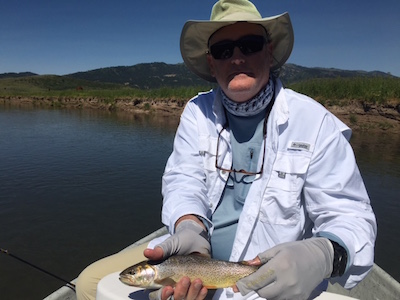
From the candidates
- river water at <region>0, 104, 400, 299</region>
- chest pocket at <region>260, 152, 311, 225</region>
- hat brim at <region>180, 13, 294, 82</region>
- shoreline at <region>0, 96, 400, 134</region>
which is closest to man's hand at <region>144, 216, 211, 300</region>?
chest pocket at <region>260, 152, 311, 225</region>

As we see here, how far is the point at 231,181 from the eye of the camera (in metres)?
2.43

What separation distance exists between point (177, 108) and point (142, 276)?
26.2 meters

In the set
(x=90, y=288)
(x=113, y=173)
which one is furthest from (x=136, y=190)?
(x=90, y=288)

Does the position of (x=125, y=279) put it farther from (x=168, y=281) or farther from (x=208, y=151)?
(x=208, y=151)

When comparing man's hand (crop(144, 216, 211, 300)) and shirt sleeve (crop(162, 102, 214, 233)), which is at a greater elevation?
shirt sleeve (crop(162, 102, 214, 233))

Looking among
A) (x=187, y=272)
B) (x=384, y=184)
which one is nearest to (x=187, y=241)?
(x=187, y=272)

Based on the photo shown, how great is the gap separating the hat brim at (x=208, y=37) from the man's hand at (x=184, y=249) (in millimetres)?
1530

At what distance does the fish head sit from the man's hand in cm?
7

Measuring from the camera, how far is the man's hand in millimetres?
1829

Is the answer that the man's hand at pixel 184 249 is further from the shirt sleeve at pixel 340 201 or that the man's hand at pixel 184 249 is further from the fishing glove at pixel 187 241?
the shirt sleeve at pixel 340 201

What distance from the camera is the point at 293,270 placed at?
167 cm

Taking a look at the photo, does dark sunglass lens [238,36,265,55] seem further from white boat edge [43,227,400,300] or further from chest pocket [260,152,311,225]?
white boat edge [43,227,400,300]

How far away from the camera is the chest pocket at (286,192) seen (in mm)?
2109

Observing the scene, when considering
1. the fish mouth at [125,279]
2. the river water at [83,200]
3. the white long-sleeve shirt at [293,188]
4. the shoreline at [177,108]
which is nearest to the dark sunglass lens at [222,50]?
the white long-sleeve shirt at [293,188]
